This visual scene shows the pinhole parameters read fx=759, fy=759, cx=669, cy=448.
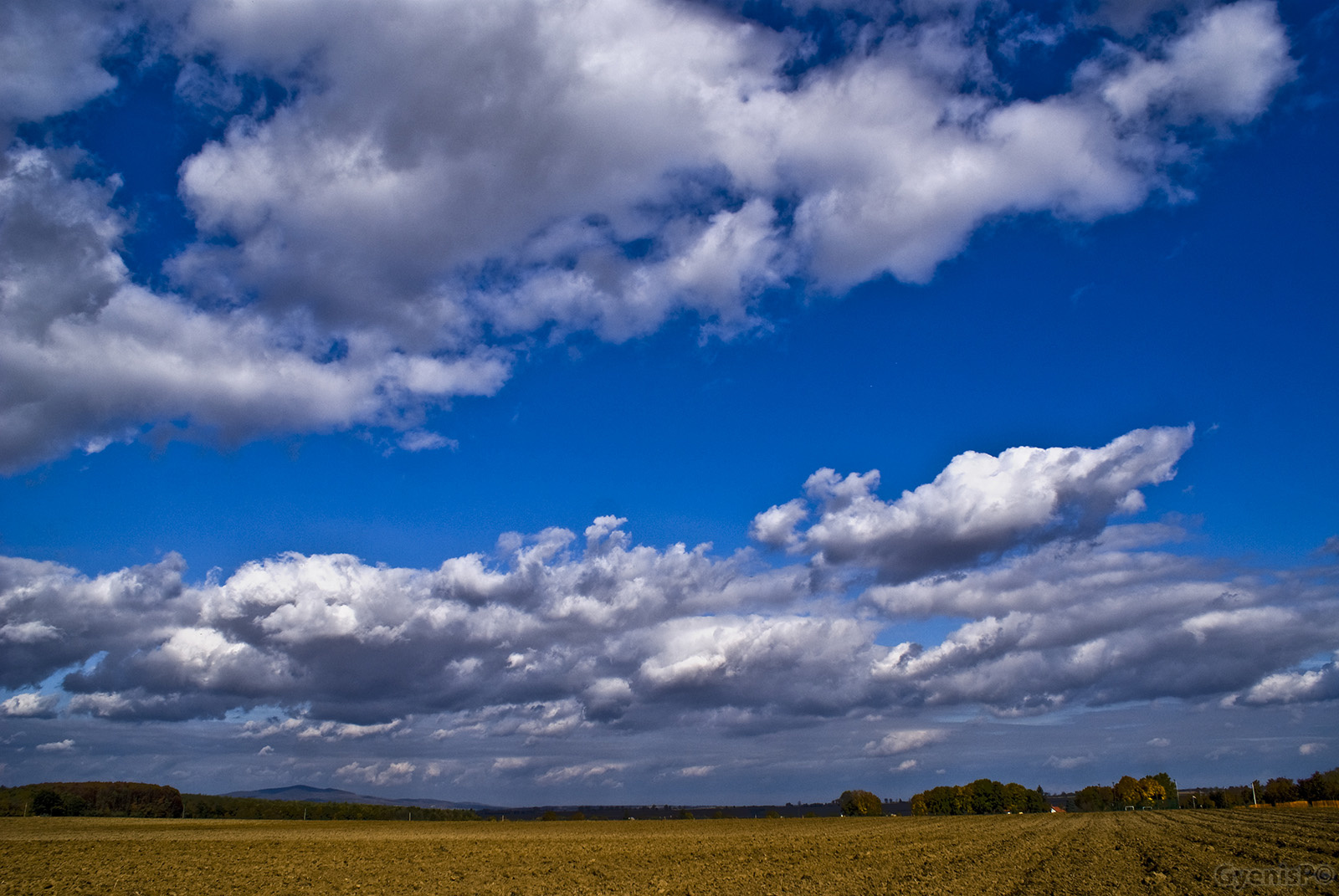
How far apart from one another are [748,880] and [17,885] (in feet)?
114

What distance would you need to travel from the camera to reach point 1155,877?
108 ft

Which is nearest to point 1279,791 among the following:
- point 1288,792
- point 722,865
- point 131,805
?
point 1288,792

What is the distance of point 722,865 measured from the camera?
45562 mm

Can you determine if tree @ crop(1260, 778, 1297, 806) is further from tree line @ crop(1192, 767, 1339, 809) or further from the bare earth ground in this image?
the bare earth ground

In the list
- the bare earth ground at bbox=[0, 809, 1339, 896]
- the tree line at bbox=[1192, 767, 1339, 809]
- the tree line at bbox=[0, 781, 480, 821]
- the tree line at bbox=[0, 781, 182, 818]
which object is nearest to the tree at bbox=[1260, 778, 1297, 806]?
the tree line at bbox=[1192, 767, 1339, 809]

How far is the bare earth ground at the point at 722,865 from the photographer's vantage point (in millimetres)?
33344

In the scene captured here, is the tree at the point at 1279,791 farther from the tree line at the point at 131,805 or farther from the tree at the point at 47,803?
the tree at the point at 47,803

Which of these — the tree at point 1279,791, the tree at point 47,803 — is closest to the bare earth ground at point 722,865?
the tree at point 47,803

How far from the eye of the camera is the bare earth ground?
33344mm

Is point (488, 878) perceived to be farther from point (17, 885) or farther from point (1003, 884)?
point (1003, 884)

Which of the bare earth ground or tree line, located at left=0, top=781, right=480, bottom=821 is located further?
tree line, located at left=0, top=781, right=480, bottom=821

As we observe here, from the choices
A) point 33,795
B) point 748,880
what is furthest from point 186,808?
point 748,880

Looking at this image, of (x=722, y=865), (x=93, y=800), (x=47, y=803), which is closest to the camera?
(x=722, y=865)

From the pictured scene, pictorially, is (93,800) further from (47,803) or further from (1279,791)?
(1279,791)
